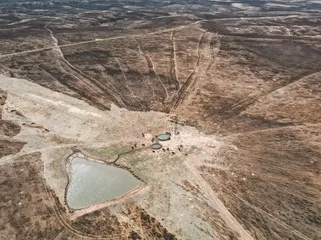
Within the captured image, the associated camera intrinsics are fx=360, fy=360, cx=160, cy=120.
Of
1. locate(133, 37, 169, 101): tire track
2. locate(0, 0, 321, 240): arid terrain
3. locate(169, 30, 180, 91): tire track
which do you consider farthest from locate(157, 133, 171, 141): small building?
locate(169, 30, 180, 91): tire track

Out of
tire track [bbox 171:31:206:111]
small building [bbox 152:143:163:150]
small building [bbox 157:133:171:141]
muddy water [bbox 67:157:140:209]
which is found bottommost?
tire track [bbox 171:31:206:111]

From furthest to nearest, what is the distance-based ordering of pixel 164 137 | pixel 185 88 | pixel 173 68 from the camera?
1. pixel 173 68
2. pixel 185 88
3. pixel 164 137

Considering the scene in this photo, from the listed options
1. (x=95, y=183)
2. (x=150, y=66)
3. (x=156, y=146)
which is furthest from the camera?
(x=150, y=66)

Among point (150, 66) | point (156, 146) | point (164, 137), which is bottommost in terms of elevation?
point (150, 66)

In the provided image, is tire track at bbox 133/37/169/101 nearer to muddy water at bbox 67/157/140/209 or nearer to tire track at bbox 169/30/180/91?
tire track at bbox 169/30/180/91

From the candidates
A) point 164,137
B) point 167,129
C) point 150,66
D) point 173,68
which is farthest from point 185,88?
point 164,137

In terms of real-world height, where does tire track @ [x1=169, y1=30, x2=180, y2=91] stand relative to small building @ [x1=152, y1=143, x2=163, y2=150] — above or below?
below

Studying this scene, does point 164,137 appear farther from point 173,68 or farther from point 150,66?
point 150,66

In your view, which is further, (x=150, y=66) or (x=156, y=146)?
(x=150, y=66)
